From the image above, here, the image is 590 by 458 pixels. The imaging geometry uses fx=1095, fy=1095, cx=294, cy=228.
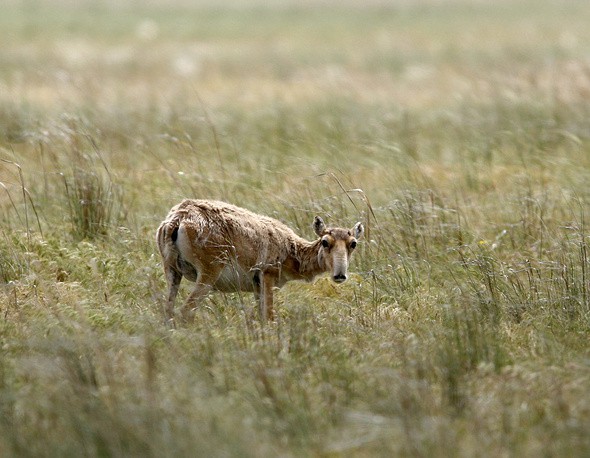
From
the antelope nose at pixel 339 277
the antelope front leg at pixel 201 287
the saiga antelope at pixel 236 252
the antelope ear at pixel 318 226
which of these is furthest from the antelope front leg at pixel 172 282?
the antelope nose at pixel 339 277

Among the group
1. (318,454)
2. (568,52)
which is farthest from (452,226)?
(568,52)

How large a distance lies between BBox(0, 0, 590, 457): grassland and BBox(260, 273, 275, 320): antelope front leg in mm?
158

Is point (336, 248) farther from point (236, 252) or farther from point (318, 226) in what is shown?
point (236, 252)

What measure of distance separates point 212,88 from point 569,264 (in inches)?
585

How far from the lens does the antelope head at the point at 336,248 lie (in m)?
7.82

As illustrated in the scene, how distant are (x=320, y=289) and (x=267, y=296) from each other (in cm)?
102

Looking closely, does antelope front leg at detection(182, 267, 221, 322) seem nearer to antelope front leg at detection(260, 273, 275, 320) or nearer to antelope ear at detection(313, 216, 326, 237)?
antelope front leg at detection(260, 273, 275, 320)

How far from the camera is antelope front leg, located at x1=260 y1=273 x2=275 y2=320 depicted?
783 cm

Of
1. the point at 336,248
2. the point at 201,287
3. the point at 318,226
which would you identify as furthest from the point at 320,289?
the point at 201,287

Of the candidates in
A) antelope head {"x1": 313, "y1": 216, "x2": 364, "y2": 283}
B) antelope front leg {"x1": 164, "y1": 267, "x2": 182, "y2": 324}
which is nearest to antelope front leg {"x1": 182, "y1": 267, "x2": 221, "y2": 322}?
antelope front leg {"x1": 164, "y1": 267, "x2": 182, "y2": 324}

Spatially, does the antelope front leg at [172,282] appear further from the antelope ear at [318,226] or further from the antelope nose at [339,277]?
the antelope nose at [339,277]

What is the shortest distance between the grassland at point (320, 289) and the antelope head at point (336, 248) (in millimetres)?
306

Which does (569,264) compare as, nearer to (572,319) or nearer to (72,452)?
(572,319)

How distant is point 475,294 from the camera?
805 centimetres
